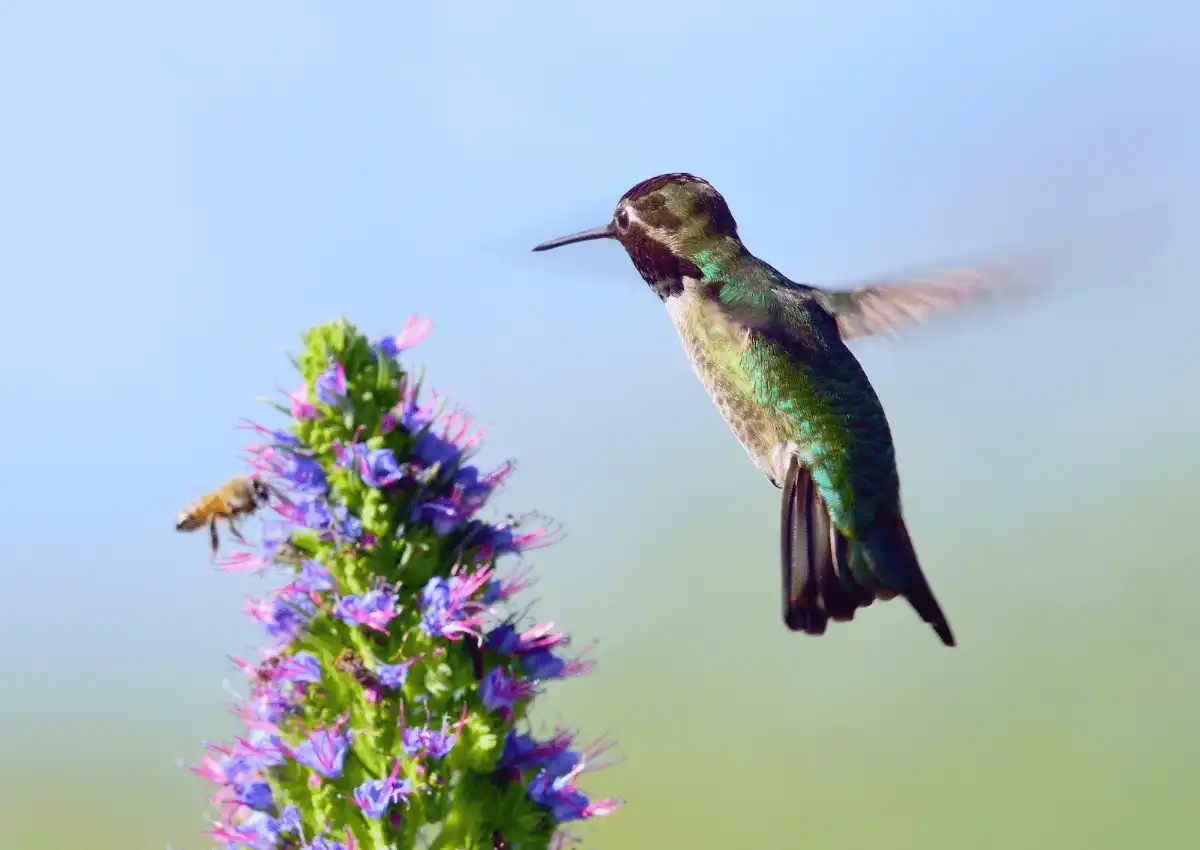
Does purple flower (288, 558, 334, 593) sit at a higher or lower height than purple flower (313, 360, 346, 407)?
lower

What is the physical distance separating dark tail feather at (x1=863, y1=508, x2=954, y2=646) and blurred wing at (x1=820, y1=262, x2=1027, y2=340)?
788 millimetres

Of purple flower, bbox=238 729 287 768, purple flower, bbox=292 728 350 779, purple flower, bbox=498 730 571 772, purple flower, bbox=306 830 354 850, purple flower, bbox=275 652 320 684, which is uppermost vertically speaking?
purple flower, bbox=275 652 320 684

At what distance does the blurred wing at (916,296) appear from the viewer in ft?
16.6

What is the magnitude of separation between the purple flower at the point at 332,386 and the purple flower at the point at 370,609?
592mm

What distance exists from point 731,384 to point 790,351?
274 mm

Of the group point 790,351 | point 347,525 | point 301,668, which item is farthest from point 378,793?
point 790,351

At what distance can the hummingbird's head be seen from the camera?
17.8ft

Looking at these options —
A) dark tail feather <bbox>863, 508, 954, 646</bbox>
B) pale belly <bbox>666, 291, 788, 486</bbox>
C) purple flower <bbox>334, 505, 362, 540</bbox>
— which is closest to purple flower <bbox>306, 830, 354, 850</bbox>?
purple flower <bbox>334, 505, 362, 540</bbox>

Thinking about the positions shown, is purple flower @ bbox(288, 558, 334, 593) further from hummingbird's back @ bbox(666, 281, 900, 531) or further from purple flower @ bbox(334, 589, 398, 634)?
hummingbird's back @ bbox(666, 281, 900, 531)

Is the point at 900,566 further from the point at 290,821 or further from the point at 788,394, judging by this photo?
the point at 290,821

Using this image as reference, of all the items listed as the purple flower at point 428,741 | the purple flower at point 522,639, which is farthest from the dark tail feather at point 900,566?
the purple flower at point 428,741

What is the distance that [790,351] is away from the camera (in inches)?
213

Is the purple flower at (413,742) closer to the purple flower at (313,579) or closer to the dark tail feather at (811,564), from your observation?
the purple flower at (313,579)

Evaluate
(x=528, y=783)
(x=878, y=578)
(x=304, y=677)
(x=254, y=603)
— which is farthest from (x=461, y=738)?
(x=878, y=578)
